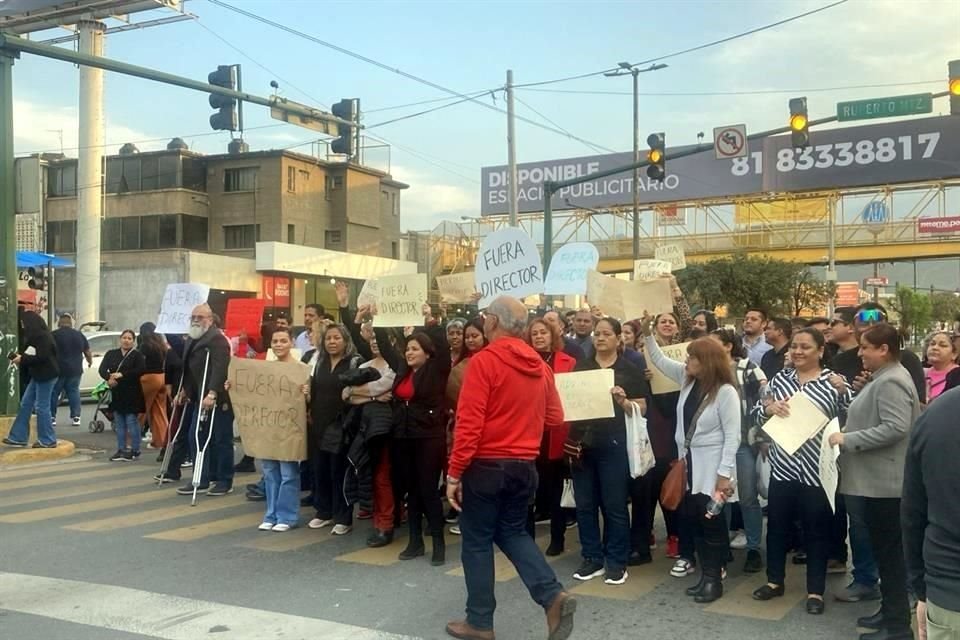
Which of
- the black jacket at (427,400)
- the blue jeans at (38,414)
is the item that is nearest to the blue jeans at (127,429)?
the blue jeans at (38,414)

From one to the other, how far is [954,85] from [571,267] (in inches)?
246

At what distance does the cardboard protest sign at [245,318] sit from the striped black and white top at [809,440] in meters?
6.65

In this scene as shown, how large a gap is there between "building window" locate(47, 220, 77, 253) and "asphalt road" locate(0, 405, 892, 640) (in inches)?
1651

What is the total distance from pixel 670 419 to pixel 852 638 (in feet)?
7.08

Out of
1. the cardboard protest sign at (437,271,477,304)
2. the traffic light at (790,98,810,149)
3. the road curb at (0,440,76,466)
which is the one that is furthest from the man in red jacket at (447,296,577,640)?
the traffic light at (790,98,810,149)

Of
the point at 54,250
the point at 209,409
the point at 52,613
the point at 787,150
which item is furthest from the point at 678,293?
the point at 54,250

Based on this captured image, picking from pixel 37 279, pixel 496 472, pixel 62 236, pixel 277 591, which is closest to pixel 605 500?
pixel 496 472

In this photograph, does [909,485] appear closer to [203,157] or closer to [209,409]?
[209,409]

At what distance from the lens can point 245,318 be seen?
11.1m

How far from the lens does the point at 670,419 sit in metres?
7.11

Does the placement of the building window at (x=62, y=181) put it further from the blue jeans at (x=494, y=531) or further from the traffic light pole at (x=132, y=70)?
the blue jeans at (x=494, y=531)

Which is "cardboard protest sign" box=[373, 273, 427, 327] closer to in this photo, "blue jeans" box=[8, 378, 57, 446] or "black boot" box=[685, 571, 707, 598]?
"black boot" box=[685, 571, 707, 598]

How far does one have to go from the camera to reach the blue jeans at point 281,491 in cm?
820

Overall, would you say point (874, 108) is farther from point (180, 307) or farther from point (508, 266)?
point (180, 307)
